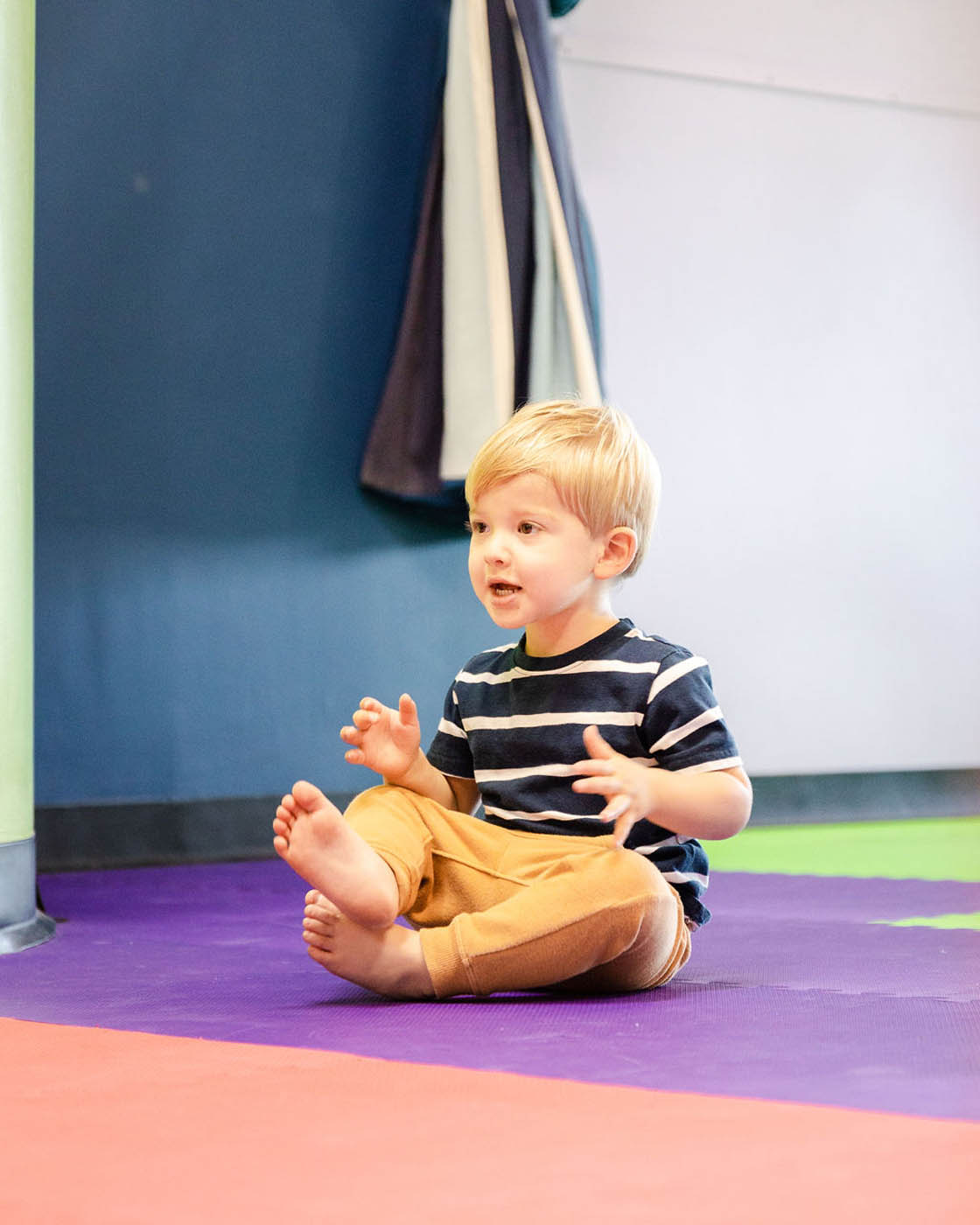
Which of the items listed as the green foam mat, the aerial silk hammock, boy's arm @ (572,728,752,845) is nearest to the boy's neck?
boy's arm @ (572,728,752,845)

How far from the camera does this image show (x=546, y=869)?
1222 millimetres

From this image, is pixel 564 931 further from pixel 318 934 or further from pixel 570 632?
pixel 570 632

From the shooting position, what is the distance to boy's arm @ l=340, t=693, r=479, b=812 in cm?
129

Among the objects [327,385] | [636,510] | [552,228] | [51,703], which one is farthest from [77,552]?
[636,510]

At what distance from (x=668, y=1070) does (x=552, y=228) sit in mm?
1928

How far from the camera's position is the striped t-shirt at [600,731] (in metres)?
1.26

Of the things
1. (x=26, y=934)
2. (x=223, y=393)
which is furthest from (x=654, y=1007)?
(x=223, y=393)

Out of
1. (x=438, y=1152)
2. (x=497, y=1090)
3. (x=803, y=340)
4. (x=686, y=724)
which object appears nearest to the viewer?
(x=438, y=1152)

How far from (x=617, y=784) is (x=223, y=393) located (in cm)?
164

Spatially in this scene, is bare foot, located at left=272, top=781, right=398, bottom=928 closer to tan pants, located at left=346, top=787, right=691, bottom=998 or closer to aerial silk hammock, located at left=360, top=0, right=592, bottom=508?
tan pants, located at left=346, top=787, right=691, bottom=998

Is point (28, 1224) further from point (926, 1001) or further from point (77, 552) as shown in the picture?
point (77, 552)

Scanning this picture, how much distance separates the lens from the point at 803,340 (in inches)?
130

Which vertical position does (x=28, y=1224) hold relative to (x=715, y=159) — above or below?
below

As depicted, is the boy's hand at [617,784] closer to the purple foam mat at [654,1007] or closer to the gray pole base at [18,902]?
the purple foam mat at [654,1007]
